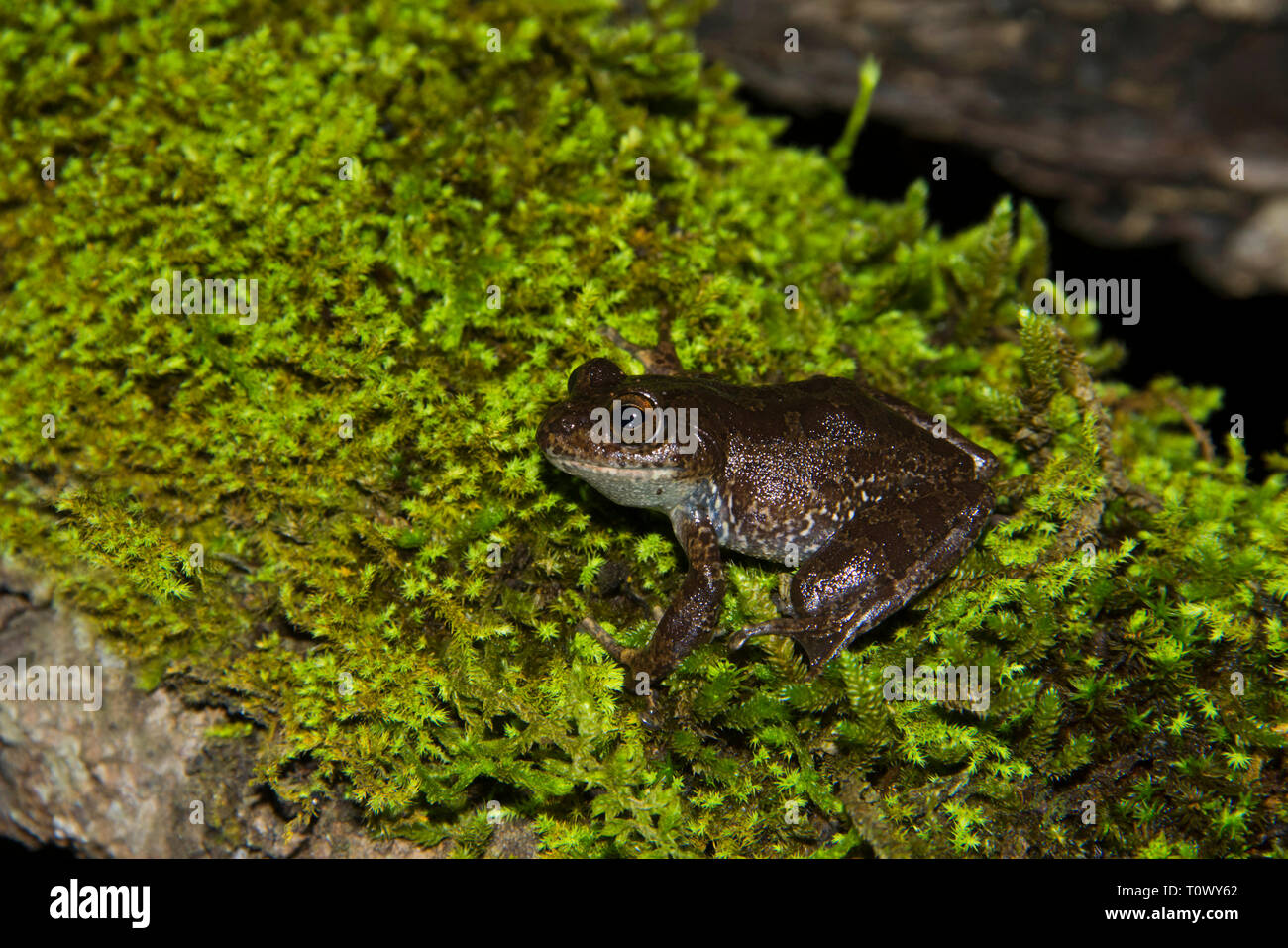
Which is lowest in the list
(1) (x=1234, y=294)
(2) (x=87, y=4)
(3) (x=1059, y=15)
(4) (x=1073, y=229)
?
(1) (x=1234, y=294)

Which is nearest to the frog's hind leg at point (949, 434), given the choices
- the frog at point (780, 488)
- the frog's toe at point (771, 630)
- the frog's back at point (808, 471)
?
the frog at point (780, 488)

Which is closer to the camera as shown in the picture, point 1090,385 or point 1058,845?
point 1058,845

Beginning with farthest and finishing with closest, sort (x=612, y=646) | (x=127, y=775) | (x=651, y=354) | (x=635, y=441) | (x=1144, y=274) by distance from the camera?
(x=1144, y=274), (x=651, y=354), (x=127, y=775), (x=612, y=646), (x=635, y=441)

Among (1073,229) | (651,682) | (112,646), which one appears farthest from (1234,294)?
(112,646)

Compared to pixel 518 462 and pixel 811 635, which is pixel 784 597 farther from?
pixel 518 462

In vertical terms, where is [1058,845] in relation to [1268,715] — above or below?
below

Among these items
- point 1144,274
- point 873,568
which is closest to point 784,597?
point 873,568

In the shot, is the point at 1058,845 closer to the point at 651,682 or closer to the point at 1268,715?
the point at 1268,715

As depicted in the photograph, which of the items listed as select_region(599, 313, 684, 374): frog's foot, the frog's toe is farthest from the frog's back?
select_region(599, 313, 684, 374): frog's foot
